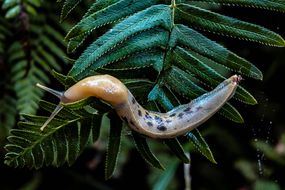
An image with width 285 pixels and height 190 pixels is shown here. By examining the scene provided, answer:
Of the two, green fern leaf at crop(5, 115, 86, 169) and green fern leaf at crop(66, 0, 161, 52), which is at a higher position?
green fern leaf at crop(66, 0, 161, 52)

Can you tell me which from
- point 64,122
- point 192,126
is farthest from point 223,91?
point 64,122

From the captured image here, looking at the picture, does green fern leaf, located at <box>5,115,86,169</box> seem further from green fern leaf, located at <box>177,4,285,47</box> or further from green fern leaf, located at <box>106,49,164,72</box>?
green fern leaf, located at <box>177,4,285,47</box>

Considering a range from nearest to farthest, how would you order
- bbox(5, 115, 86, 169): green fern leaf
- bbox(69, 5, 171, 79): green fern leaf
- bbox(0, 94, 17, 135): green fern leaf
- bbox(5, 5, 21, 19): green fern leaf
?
bbox(69, 5, 171, 79): green fern leaf
bbox(5, 115, 86, 169): green fern leaf
bbox(5, 5, 21, 19): green fern leaf
bbox(0, 94, 17, 135): green fern leaf

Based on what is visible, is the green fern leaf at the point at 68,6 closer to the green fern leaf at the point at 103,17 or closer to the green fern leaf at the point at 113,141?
the green fern leaf at the point at 103,17

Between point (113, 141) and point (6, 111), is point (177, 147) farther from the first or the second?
point (6, 111)

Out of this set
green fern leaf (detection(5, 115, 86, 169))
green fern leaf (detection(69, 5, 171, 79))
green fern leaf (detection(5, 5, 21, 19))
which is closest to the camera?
green fern leaf (detection(69, 5, 171, 79))

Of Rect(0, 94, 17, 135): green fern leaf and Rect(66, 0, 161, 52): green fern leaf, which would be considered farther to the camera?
Rect(0, 94, 17, 135): green fern leaf

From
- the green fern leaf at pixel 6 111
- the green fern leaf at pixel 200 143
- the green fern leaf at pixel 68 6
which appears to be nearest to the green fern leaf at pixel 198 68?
the green fern leaf at pixel 200 143

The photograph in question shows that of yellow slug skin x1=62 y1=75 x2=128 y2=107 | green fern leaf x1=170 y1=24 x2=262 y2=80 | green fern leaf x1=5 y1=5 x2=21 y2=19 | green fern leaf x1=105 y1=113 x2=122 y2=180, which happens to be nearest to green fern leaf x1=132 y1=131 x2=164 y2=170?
green fern leaf x1=105 y1=113 x2=122 y2=180
